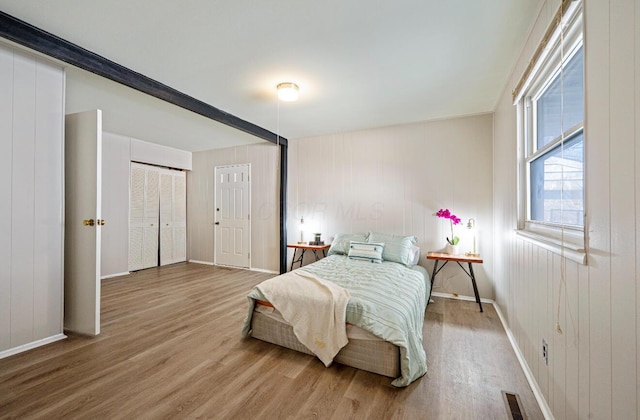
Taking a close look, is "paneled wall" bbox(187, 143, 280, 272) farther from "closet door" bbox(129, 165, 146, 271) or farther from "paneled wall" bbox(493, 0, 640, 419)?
"paneled wall" bbox(493, 0, 640, 419)

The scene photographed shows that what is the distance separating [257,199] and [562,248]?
15.4ft

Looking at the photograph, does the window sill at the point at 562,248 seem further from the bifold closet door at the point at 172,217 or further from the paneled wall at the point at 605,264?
the bifold closet door at the point at 172,217

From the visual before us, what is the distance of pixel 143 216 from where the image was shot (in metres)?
5.26

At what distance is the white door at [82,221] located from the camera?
2.48 metres

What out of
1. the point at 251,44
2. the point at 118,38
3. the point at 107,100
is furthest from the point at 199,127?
the point at 251,44

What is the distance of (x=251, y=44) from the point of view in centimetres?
215

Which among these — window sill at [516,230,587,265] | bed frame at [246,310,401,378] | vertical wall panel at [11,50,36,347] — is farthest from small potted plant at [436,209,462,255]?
vertical wall panel at [11,50,36,347]

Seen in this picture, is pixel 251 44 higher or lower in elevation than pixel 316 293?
higher

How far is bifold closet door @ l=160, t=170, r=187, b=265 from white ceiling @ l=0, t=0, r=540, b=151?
2348 mm

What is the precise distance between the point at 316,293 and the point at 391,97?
240cm

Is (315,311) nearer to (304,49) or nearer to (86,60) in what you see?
(304,49)

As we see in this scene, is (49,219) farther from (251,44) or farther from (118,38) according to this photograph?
(251,44)

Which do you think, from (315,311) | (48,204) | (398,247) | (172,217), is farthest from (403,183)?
(172,217)

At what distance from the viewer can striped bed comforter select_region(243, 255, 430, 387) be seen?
1872 mm
